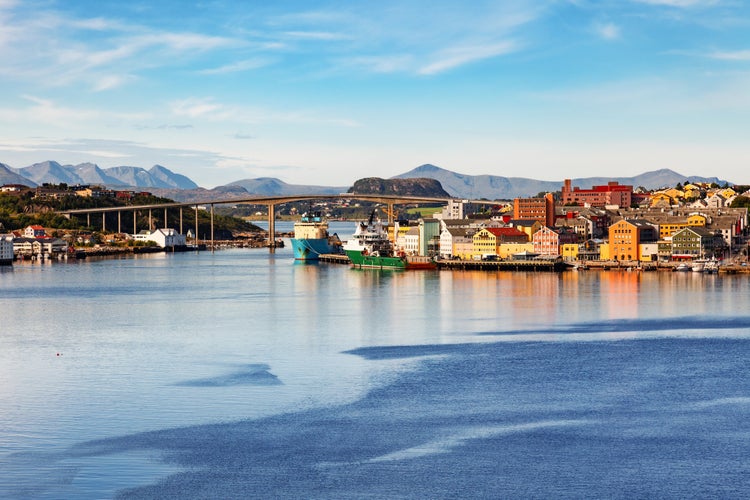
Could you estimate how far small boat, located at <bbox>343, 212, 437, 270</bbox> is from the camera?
3497 cm

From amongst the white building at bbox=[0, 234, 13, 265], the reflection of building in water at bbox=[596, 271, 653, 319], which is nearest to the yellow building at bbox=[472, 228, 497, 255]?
the reflection of building in water at bbox=[596, 271, 653, 319]

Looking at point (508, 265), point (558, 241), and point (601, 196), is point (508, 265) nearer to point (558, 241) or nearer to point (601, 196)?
point (558, 241)

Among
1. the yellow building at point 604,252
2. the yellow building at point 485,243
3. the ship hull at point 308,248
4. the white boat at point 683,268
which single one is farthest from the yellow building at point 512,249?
the ship hull at point 308,248

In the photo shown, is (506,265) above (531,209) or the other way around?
the other way around

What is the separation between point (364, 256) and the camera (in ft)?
118

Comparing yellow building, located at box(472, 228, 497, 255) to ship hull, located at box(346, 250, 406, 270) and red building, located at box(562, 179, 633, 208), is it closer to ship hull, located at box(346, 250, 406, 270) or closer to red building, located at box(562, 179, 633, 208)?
ship hull, located at box(346, 250, 406, 270)

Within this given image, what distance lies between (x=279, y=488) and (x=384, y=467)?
0.94 meters

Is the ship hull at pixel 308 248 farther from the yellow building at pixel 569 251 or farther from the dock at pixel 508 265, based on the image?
the yellow building at pixel 569 251

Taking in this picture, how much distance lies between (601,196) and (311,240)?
24114mm

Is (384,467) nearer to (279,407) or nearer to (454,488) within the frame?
(454,488)

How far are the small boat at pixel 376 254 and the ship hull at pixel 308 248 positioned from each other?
3761 mm

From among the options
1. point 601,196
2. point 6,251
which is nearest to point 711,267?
point 6,251

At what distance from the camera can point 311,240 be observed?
41.3 meters

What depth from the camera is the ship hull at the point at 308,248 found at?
40.8 m
